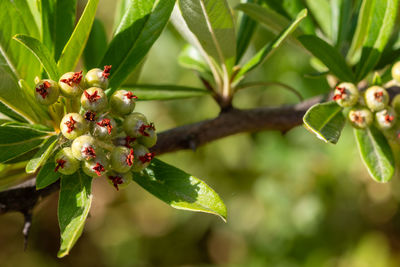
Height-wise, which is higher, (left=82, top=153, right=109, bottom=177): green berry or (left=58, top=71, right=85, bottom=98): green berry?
(left=58, top=71, right=85, bottom=98): green berry

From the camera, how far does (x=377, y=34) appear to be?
1.27 metres

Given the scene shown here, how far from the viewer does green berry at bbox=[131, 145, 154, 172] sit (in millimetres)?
1004

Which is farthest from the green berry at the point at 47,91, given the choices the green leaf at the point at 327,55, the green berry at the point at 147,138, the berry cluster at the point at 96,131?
the green leaf at the point at 327,55

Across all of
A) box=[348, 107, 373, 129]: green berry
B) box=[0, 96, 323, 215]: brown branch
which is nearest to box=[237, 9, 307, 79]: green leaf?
box=[0, 96, 323, 215]: brown branch

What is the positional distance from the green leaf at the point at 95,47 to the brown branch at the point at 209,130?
0.43m

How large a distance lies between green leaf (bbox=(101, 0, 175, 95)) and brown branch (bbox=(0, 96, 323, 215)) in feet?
0.91

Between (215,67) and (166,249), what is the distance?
2703 millimetres

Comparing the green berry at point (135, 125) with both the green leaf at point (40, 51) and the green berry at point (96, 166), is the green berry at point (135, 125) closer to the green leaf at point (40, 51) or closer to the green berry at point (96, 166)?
the green berry at point (96, 166)

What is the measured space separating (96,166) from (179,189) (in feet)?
0.66

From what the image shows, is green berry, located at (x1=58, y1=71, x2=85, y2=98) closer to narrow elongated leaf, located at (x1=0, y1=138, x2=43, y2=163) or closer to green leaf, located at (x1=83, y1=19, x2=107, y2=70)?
narrow elongated leaf, located at (x1=0, y1=138, x2=43, y2=163)

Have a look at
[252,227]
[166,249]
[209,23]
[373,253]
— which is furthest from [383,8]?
[166,249]

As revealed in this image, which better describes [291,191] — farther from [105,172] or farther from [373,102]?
[105,172]

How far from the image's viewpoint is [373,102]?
1.19m

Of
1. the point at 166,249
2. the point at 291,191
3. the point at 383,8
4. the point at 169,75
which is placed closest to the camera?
the point at 383,8
